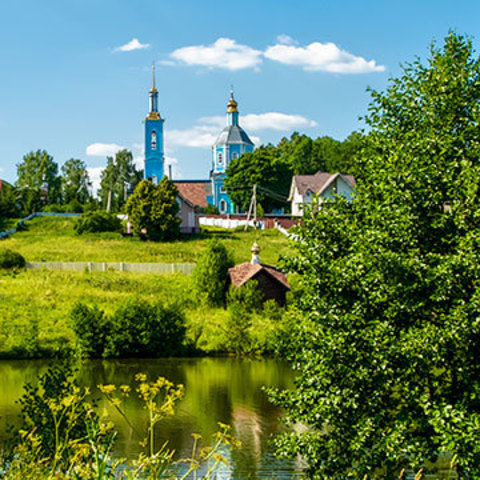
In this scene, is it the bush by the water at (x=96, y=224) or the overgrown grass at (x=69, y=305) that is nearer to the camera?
the overgrown grass at (x=69, y=305)

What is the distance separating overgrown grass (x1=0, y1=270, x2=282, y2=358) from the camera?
109 ft

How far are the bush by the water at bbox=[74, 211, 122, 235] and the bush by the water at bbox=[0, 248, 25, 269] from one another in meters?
15.9

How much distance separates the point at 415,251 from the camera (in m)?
11.4

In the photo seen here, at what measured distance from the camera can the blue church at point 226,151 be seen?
9125 cm

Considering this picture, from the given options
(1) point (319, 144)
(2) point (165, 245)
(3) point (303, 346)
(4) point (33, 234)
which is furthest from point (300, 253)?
(1) point (319, 144)

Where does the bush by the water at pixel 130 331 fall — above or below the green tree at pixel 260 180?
below

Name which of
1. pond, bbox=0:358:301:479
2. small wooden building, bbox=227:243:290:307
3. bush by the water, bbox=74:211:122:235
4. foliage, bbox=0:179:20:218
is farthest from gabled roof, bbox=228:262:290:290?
foliage, bbox=0:179:20:218

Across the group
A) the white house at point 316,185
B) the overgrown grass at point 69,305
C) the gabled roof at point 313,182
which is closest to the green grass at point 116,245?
the overgrown grass at point 69,305

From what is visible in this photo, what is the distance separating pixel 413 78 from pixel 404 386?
19.9 feet

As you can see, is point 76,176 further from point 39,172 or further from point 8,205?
point 8,205

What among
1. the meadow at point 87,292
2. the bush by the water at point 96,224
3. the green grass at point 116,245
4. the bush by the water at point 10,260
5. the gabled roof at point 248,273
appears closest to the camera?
the meadow at point 87,292

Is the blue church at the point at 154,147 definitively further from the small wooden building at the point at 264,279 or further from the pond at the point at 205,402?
the pond at the point at 205,402

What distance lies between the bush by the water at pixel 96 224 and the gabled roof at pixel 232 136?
3531cm

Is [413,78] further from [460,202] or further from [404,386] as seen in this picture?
[404,386]
